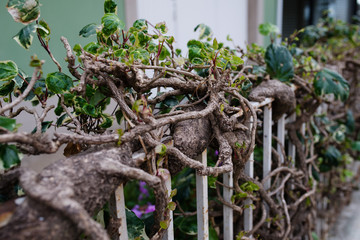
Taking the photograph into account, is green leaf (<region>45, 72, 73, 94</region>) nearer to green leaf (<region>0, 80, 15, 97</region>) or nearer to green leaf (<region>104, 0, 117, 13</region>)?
green leaf (<region>0, 80, 15, 97</region>)

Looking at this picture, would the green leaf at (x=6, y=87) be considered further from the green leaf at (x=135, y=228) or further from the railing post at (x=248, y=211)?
the railing post at (x=248, y=211)

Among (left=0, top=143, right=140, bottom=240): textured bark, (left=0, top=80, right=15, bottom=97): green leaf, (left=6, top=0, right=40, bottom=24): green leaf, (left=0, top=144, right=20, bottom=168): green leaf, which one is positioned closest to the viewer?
(left=0, top=143, right=140, bottom=240): textured bark

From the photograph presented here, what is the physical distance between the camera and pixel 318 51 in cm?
226

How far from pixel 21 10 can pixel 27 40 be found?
0.24ft

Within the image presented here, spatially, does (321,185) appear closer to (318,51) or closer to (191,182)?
(318,51)

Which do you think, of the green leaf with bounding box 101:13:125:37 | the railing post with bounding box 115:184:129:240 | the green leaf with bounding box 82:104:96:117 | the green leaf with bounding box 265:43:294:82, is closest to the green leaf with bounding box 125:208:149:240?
the railing post with bounding box 115:184:129:240

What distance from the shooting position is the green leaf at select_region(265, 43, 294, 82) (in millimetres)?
1477

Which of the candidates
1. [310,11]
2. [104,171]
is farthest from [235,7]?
[310,11]

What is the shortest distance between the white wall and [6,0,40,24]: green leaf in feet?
3.10

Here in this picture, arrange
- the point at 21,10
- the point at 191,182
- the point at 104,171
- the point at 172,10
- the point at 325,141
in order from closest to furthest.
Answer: the point at 104,171
the point at 21,10
the point at 191,182
the point at 325,141
the point at 172,10

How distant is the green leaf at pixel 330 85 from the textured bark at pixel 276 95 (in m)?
0.19

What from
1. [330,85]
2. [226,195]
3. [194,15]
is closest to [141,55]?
[226,195]

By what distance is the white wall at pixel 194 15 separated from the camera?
2004 mm

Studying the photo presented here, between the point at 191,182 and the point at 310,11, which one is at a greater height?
the point at 310,11
